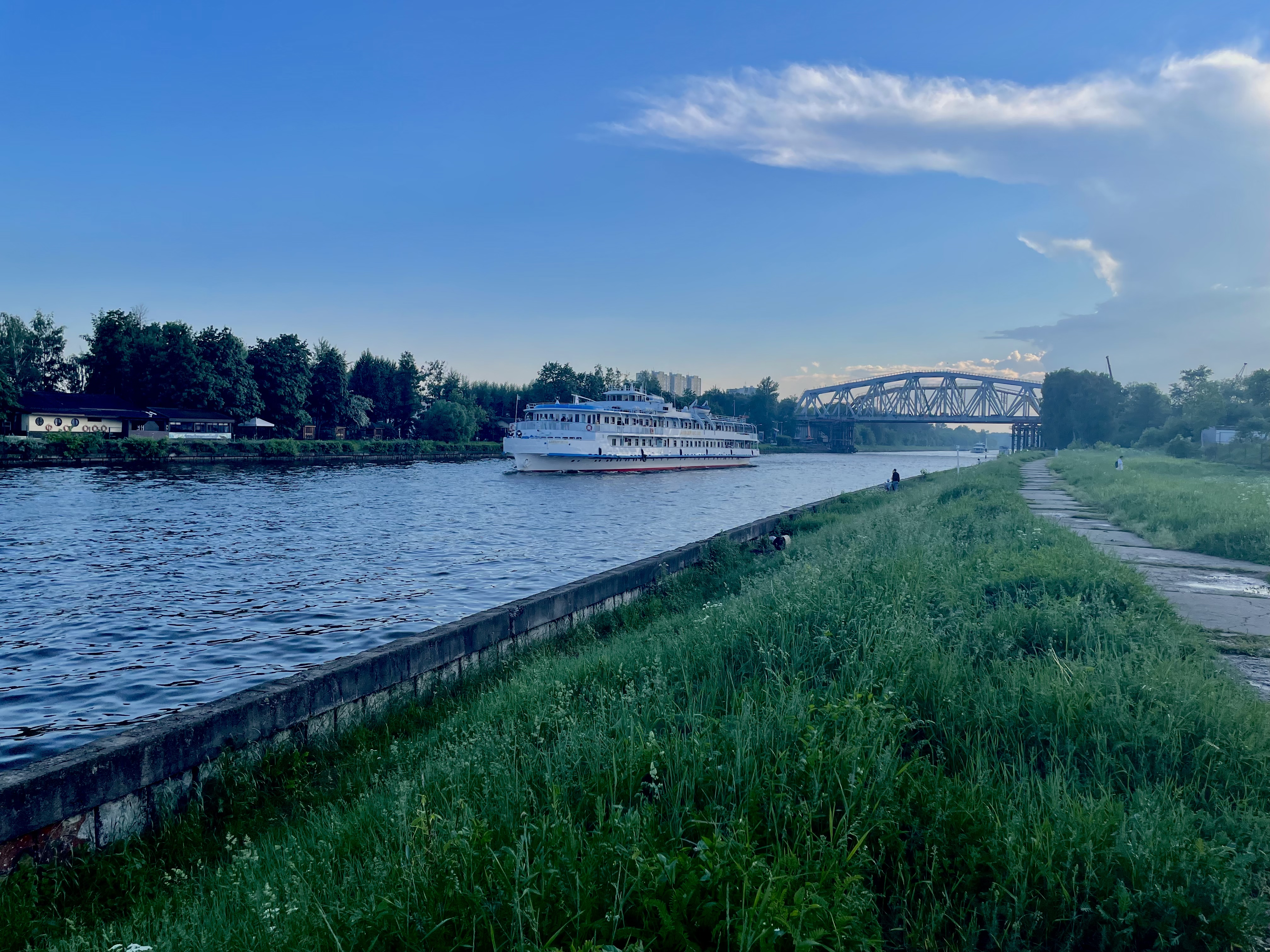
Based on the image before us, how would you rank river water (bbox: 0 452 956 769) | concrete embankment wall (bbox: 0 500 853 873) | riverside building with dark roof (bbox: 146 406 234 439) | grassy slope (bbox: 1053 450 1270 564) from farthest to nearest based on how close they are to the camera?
riverside building with dark roof (bbox: 146 406 234 439) → grassy slope (bbox: 1053 450 1270 564) → river water (bbox: 0 452 956 769) → concrete embankment wall (bbox: 0 500 853 873)

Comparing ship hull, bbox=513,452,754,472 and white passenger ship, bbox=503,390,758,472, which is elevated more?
white passenger ship, bbox=503,390,758,472

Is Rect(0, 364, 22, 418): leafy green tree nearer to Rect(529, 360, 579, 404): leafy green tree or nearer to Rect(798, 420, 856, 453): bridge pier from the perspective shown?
Rect(529, 360, 579, 404): leafy green tree

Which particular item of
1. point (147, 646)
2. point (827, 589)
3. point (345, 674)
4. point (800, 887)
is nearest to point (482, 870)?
point (800, 887)

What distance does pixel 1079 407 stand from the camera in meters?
121

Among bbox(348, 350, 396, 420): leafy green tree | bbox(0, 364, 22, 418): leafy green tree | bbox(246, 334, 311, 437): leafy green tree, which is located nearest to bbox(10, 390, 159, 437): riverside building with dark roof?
bbox(0, 364, 22, 418): leafy green tree

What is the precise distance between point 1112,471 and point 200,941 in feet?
135

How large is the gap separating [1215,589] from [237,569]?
801 inches

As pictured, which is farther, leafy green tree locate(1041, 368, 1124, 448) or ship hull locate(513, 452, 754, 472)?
leafy green tree locate(1041, 368, 1124, 448)

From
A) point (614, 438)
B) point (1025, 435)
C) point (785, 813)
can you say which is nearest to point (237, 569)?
point (785, 813)

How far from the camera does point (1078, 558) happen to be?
9906 mm

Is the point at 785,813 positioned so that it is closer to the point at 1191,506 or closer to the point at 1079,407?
the point at 1191,506

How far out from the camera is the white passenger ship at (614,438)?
63.2 m

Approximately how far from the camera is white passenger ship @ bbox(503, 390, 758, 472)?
207 ft

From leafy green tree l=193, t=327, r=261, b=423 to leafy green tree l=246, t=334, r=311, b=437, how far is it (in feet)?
8.74
